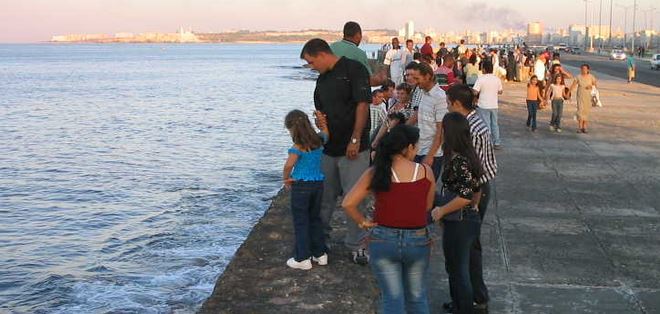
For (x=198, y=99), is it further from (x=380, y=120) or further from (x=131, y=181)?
(x=380, y=120)

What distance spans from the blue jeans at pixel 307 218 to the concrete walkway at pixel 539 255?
0.17 meters

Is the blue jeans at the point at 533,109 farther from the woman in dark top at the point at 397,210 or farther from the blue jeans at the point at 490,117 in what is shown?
the woman in dark top at the point at 397,210

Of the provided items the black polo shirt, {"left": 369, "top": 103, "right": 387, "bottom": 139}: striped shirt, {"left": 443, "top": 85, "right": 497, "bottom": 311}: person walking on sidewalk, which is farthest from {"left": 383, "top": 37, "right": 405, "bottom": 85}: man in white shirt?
{"left": 443, "top": 85, "right": 497, "bottom": 311}: person walking on sidewalk

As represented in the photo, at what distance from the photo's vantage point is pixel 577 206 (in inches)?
323

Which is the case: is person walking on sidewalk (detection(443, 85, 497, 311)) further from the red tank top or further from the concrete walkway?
the red tank top

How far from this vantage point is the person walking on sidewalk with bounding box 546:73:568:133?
1453 centimetres

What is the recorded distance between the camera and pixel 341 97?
554cm

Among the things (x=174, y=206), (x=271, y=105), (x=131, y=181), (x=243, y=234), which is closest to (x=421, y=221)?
(x=243, y=234)

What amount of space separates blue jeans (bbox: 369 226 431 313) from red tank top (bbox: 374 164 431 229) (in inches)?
1.8

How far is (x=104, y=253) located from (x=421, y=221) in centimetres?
773

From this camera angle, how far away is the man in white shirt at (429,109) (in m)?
6.39

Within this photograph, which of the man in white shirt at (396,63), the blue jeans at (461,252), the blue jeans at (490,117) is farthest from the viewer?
the man in white shirt at (396,63)

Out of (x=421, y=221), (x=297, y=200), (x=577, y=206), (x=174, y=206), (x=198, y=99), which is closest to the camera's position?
(x=421, y=221)

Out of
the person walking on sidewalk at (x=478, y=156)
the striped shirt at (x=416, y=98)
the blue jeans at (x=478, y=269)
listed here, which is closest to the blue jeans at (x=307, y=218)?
the person walking on sidewalk at (x=478, y=156)
